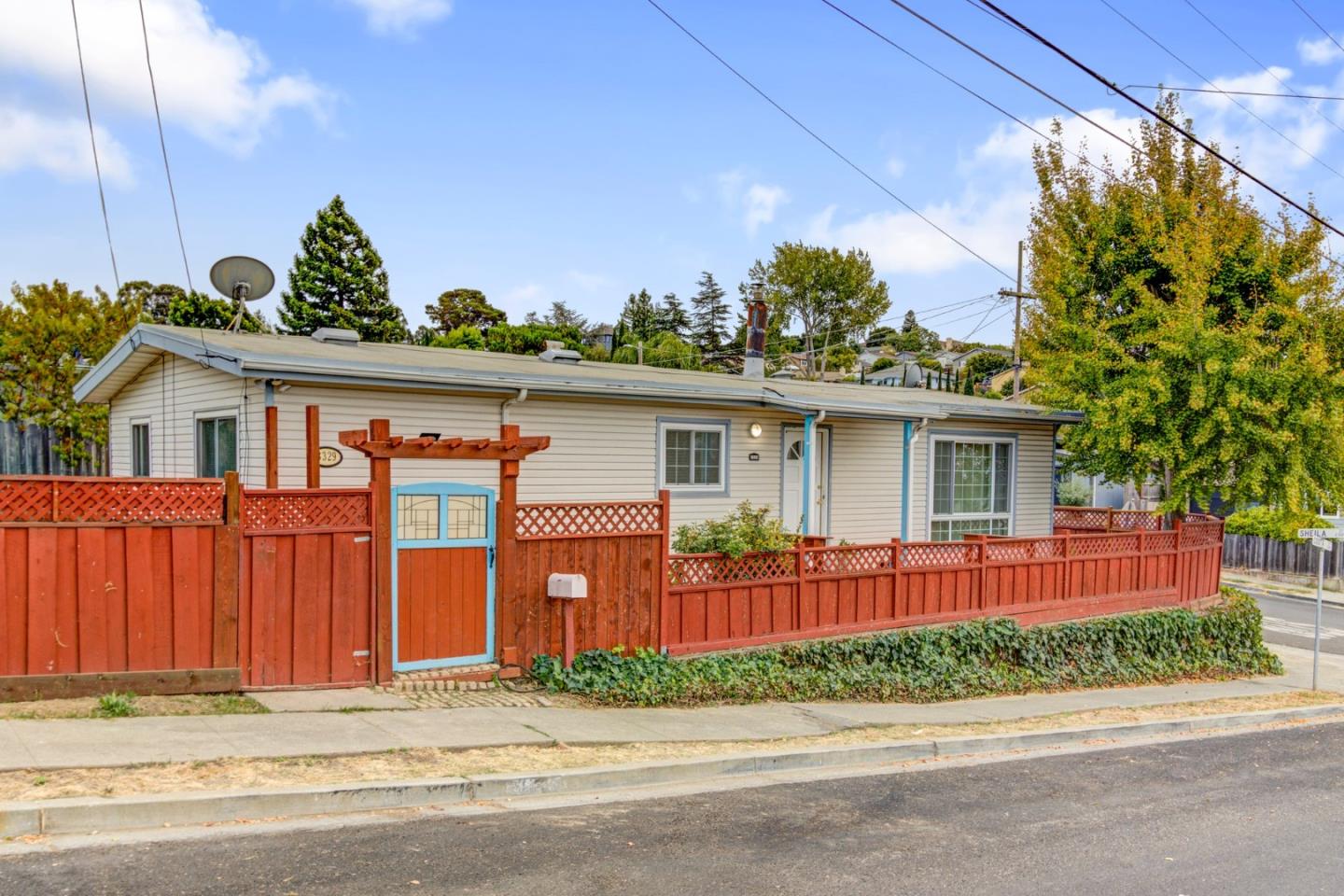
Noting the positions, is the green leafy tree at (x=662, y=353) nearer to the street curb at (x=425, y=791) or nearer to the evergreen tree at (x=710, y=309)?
the evergreen tree at (x=710, y=309)

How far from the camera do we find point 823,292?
208ft

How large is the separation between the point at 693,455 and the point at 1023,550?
5288 mm

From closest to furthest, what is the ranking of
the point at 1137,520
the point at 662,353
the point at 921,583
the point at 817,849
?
the point at 817,849 < the point at 921,583 < the point at 1137,520 < the point at 662,353

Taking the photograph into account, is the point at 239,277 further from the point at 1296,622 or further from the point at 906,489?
the point at 1296,622

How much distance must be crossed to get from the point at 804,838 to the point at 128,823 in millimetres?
4141

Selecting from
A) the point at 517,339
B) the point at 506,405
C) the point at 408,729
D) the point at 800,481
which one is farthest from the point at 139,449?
the point at 517,339

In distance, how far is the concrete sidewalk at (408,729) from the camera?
7273 mm

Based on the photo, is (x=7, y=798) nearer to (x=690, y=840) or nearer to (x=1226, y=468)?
(x=690, y=840)

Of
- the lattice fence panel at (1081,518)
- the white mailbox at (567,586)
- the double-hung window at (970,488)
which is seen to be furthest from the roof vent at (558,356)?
the lattice fence panel at (1081,518)

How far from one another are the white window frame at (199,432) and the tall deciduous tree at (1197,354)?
1371 cm

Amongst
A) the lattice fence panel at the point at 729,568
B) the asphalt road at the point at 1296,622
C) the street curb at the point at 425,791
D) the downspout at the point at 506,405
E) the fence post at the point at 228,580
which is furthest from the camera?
the asphalt road at the point at 1296,622

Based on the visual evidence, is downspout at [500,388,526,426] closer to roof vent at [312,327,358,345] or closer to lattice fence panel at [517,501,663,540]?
lattice fence panel at [517,501,663,540]

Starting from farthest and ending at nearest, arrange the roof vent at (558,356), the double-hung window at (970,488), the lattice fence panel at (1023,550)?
the double-hung window at (970,488) → the roof vent at (558,356) → the lattice fence panel at (1023,550)

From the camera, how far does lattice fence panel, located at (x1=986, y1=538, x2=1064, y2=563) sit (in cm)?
1580
